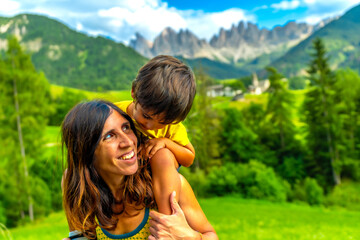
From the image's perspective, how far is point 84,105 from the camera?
7.59ft

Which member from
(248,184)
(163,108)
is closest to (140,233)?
(163,108)

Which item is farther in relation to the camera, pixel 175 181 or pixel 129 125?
pixel 129 125

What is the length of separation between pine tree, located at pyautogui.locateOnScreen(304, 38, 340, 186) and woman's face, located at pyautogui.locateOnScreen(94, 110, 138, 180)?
35.2 m

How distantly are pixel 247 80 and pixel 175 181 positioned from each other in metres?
131

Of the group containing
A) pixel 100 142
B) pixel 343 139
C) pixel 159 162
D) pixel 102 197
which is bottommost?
pixel 343 139

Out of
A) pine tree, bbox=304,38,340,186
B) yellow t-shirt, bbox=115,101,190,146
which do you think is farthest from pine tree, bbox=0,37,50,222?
pine tree, bbox=304,38,340,186

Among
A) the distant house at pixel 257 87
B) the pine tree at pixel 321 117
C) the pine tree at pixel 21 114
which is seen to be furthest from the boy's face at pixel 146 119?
the distant house at pixel 257 87

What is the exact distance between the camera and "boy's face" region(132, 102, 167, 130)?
7.68ft

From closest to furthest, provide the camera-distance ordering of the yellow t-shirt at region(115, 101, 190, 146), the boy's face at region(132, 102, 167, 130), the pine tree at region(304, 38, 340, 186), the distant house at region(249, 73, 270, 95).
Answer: the boy's face at region(132, 102, 167, 130) < the yellow t-shirt at region(115, 101, 190, 146) < the pine tree at region(304, 38, 340, 186) < the distant house at region(249, 73, 270, 95)

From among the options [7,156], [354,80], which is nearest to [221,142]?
[354,80]

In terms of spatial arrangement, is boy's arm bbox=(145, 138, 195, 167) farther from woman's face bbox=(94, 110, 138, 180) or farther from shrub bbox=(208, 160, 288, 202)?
shrub bbox=(208, 160, 288, 202)

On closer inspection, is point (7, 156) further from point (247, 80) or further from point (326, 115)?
point (247, 80)

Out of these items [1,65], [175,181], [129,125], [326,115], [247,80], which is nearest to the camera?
[175,181]

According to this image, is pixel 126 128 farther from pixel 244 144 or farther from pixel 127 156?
pixel 244 144
